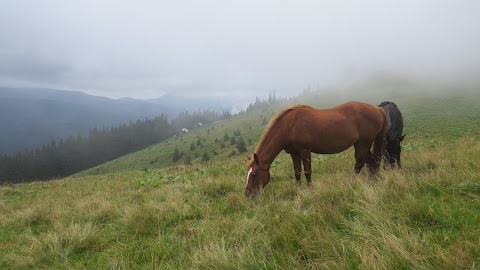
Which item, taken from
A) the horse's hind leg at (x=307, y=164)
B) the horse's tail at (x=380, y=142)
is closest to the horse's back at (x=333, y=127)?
the horse's hind leg at (x=307, y=164)

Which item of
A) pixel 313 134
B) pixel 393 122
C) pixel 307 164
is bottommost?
pixel 307 164

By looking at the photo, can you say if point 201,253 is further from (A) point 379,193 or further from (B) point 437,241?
(A) point 379,193

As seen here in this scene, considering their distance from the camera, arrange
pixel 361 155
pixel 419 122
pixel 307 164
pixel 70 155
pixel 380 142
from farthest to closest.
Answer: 1. pixel 70 155
2. pixel 419 122
3. pixel 380 142
4. pixel 361 155
5. pixel 307 164

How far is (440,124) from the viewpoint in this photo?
42219 millimetres

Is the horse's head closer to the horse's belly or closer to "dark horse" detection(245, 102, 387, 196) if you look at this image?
"dark horse" detection(245, 102, 387, 196)

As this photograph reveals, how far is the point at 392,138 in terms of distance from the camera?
9.28m

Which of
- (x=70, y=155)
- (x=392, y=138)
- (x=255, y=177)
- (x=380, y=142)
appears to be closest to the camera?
(x=255, y=177)

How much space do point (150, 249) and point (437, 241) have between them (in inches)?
139

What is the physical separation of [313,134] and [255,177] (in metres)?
1.91

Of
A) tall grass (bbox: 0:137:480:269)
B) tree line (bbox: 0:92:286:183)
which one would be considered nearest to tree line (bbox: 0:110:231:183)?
tree line (bbox: 0:92:286:183)

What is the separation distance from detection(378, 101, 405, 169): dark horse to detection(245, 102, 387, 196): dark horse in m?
1.04

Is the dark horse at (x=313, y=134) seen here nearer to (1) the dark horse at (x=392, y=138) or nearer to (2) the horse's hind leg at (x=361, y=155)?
(2) the horse's hind leg at (x=361, y=155)

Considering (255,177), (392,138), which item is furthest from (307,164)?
(392,138)

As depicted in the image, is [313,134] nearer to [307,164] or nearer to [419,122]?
[307,164]
